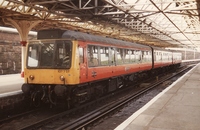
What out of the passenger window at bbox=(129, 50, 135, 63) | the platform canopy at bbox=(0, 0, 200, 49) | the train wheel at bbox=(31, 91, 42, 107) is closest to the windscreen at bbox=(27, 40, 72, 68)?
the train wheel at bbox=(31, 91, 42, 107)

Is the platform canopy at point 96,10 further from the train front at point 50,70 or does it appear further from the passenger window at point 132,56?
the train front at point 50,70

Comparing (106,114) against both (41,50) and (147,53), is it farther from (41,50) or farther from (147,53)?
(147,53)

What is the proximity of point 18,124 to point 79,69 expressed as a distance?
2.83m

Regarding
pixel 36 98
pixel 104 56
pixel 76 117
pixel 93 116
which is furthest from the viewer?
pixel 104 56

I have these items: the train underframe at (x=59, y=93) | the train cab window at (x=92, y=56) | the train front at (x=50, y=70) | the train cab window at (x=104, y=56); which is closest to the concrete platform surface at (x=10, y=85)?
the train underframe at (x=59, y=93)

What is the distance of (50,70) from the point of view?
8953mm

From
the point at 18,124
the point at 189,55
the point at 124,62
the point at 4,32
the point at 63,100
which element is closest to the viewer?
the point at 18,124

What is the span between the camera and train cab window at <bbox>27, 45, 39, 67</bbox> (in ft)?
31.0

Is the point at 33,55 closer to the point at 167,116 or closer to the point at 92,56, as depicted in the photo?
the point at 92,56

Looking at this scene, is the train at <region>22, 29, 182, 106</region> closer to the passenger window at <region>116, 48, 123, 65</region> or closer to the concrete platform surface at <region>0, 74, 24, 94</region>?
the passenger window at <region>116, 48, 123, 65</region>

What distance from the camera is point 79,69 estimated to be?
8891 mm

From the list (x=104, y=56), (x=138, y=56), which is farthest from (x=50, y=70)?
(x=138, y=56)

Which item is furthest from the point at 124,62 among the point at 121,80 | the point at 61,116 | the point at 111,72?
the point at 61,116

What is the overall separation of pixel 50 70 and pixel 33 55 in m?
1.17
